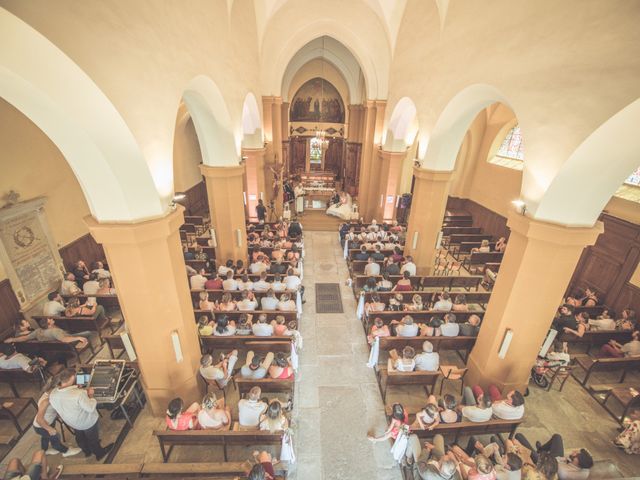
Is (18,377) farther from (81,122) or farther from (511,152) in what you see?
(511,152)

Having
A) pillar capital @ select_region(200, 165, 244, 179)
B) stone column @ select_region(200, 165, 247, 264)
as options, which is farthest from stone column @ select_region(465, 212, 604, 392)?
stone column @ select_region(200, 165, 247, 264)

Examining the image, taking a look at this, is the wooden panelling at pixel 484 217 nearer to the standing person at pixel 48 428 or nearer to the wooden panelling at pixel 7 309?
the standing person at pixel 48 428

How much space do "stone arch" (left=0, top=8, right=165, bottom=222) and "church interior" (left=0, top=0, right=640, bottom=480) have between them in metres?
0.02

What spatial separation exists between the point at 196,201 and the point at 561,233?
16.3 m

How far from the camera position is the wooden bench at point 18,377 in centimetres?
526

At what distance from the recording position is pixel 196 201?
16656 millimetres

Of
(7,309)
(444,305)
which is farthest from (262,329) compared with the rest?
(7,309)

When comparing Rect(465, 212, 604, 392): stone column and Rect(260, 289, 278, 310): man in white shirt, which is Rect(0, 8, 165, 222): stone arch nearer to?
Rect(260, 289, 278, 310): man in white shirt

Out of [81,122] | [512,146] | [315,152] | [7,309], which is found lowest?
[7,309]

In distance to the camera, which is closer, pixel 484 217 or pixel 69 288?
pixel 69 288

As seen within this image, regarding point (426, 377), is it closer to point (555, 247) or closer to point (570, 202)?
point (555, 247)

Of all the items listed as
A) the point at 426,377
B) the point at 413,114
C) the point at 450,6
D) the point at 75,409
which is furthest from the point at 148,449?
the point at 413,114

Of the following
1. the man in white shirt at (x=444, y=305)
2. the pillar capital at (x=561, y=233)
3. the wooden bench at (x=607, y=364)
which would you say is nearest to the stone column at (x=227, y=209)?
the man in white shirt at (x=444, y=305)

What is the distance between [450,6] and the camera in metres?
6.92
